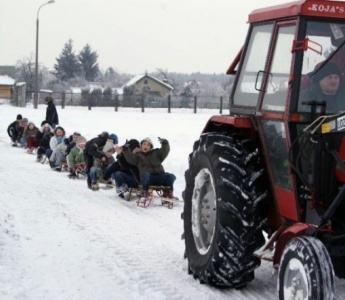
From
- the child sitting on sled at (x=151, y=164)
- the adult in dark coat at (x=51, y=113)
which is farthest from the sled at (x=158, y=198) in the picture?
the adult in dark coat at (x=51, y=113)

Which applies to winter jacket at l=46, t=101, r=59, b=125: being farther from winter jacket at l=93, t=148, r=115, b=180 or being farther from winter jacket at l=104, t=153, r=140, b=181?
winter jacket at l=104, t=153, r=140, b=181

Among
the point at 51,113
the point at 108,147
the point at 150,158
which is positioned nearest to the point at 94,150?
the point at 108,147

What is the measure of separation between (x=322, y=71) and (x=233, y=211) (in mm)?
1298

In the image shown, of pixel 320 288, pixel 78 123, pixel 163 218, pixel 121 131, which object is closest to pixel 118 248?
pixel 163 218

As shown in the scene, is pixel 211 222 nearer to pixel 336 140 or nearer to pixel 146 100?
pixel 336 140

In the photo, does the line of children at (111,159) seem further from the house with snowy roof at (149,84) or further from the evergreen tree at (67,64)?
the evergreen tree at (67,64)

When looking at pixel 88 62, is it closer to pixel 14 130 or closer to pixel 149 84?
pixel 149 84

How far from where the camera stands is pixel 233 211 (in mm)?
5047

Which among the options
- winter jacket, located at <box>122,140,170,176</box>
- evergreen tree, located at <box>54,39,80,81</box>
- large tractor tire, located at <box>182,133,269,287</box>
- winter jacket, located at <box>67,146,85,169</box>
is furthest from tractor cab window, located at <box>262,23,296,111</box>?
evergreen tree, located at <box>54,39,80,81</box>

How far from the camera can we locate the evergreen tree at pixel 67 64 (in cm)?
9069

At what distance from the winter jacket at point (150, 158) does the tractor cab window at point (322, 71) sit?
258 inches

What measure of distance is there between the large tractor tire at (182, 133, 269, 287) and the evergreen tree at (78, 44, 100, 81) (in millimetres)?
87460

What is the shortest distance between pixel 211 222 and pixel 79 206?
461 cm

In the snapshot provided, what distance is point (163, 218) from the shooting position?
9250 millimetres
